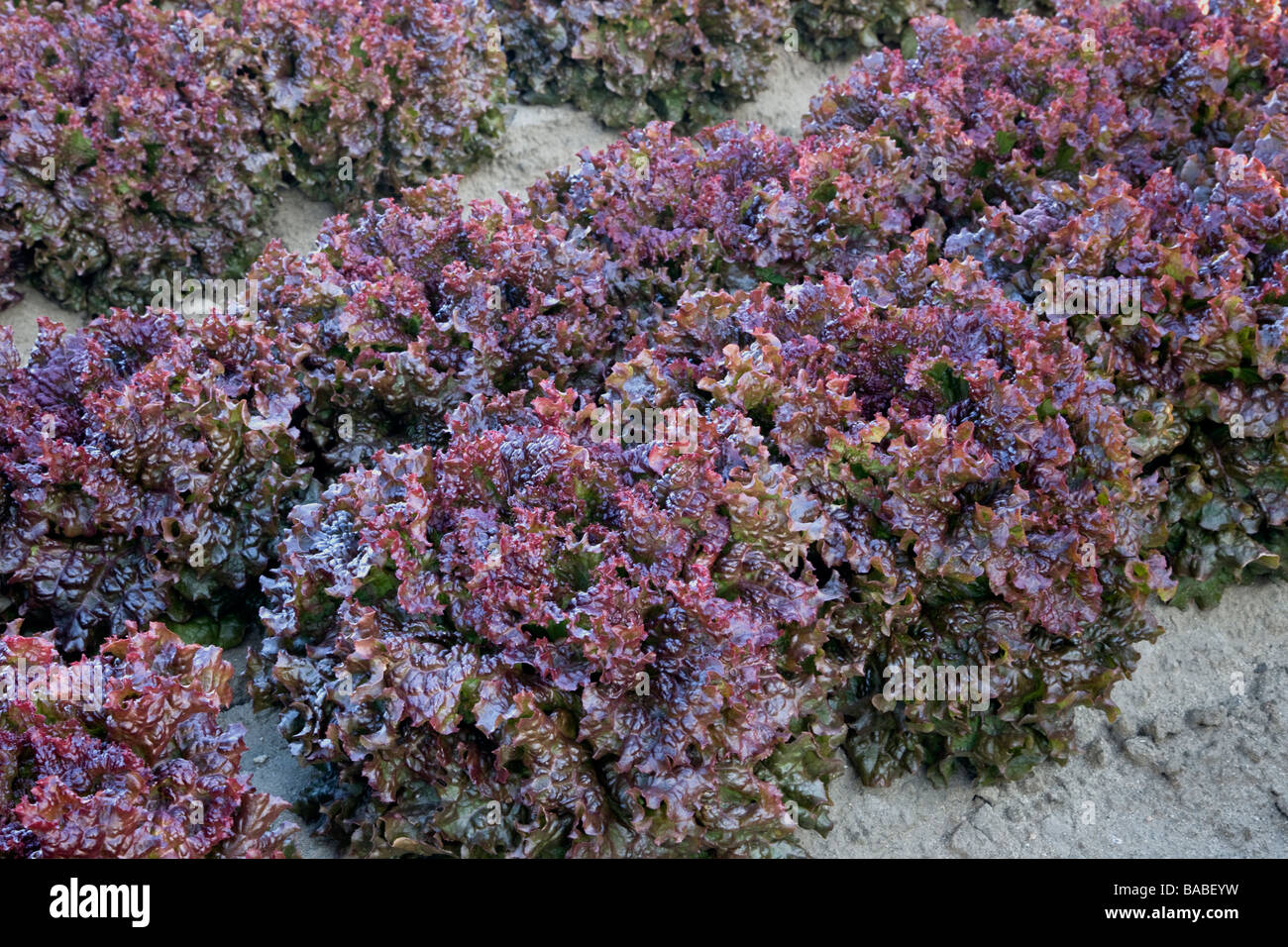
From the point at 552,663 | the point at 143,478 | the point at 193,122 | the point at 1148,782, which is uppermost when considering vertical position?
the point at 193,122

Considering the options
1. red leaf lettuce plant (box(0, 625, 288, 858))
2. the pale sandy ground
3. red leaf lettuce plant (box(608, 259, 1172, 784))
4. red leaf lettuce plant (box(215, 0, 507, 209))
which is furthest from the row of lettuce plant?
red leaf lettuce plant (box(0, 625, 288, 858))

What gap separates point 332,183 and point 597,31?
74.6 inches

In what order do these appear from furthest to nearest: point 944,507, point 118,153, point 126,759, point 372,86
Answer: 1. point 372,86
2. point 118,153
3. point 944,507
4. point 126,759

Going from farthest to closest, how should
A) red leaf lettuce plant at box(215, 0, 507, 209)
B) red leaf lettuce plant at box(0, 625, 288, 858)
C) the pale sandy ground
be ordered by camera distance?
1. red leaf lettuce plant at box(215, 0, 507, 209)
2. the pale sandy ground
3. red leaf lettuce plant at box(0, 625, 288, 858)

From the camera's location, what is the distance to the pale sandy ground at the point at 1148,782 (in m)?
4.17

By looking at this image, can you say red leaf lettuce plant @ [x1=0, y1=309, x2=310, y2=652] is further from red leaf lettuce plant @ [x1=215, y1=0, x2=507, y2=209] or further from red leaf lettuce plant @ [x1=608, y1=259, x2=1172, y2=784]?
red leaf lettuce plant @ [x1=215, y1=0, x2=507, y2=209]

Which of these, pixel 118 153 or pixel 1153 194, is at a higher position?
pixel 118 153

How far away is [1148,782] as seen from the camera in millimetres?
4355

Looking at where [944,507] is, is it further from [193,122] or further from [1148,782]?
[193,122]

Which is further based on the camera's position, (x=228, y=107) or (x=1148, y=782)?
(x=228, y=107)

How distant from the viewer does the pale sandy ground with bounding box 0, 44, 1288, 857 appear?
4168 millimetres

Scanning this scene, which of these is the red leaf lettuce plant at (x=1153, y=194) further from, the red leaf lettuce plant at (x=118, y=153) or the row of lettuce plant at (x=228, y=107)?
the red leaf lettuce plant at (x=118, y=153)

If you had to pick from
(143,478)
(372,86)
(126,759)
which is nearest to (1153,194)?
(372,86)
